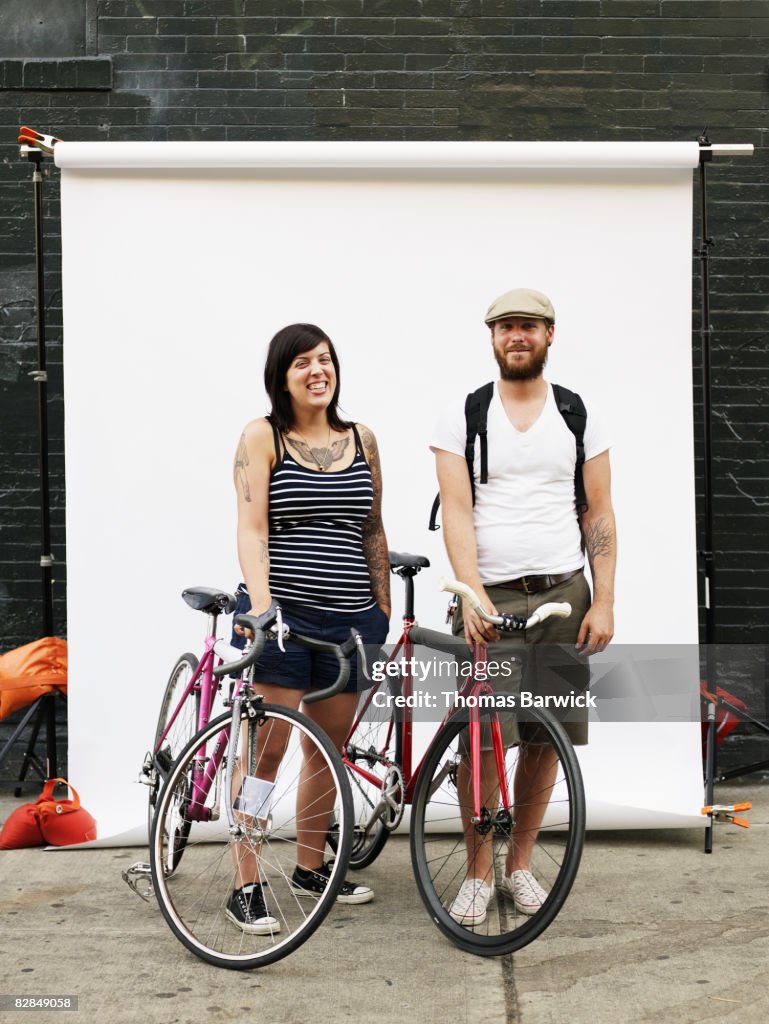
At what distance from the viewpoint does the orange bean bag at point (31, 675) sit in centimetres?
489

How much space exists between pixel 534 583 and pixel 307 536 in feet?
2.47

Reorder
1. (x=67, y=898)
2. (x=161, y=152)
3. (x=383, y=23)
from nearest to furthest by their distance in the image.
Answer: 1. (x=67, y=898)
2. (x=161, y=152)
3. (x=383, y=23)

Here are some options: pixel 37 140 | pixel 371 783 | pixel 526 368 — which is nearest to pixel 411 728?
pixel 371 783

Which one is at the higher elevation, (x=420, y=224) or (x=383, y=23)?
(x=383, y=23)

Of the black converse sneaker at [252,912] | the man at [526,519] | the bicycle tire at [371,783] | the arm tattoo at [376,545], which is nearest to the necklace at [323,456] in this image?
the arm tattoo at [376,545]

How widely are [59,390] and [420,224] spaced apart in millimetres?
2068

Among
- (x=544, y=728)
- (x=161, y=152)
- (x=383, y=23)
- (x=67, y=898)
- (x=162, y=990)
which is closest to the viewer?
(x=162, y=990)

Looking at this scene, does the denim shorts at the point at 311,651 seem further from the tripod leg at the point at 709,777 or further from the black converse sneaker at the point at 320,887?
the tripod leg at the point at 709,777

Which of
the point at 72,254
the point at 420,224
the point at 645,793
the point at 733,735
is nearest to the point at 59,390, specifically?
the point at 72,254

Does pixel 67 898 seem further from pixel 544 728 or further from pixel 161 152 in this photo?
pixel 161 152

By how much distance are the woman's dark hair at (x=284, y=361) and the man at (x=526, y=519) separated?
50 cm

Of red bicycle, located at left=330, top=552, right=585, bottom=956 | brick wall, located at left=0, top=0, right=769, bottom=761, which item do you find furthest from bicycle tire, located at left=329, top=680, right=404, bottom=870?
brick wall, located at left=0, top=0, right=769, bottom=761

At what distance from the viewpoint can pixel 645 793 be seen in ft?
15.3

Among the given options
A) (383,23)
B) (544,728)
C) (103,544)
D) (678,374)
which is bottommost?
(544,728)
